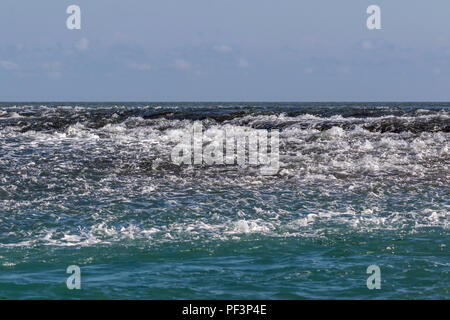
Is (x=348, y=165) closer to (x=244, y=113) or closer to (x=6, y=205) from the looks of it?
(x=6, y=205)

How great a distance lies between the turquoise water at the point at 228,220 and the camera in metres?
10.2

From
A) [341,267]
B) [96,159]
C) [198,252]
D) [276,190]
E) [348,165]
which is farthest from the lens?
[96,159]

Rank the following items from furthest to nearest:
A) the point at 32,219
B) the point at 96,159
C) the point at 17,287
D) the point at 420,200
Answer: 1. the point at 96,159
2. the point at 420,200
3. the point at 32,219
4. the point at 17,287

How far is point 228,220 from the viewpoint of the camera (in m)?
15.2

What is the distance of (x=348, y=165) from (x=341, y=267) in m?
11.9

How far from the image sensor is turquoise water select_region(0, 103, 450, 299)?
1020 cm

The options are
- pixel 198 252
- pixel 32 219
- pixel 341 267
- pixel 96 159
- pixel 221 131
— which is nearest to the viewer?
pixel 341 267

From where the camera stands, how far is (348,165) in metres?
22.5

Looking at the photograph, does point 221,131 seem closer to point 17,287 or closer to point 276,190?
point 276,190

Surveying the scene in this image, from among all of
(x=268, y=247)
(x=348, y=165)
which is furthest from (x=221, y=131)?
(x=268, y=247)

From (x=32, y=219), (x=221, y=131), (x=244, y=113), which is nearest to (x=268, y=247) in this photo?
(x=32, y=219)

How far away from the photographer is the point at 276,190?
18922mm
